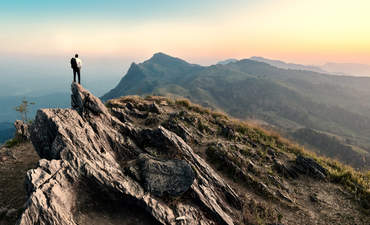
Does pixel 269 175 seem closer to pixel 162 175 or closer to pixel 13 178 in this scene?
pixel 162 175

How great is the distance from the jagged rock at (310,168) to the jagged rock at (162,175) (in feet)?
49.9

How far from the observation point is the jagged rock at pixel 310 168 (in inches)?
773

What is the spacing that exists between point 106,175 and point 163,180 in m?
3.72

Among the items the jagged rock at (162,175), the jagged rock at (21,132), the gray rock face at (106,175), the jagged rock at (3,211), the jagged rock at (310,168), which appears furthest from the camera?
the jagged rock at (21,132)

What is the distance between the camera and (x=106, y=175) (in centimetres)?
1117

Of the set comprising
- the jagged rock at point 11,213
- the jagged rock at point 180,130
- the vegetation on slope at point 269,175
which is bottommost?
the vegetation on slope at point 269,175

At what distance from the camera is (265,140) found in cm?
2700

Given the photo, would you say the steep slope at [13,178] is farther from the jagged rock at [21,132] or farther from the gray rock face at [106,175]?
the gray rock face at [106,175]

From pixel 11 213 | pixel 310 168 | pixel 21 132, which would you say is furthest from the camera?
pixel 21 132

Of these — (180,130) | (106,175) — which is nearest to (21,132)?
(106,175)

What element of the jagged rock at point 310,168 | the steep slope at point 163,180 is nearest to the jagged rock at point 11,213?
the steep slope at point 163,180

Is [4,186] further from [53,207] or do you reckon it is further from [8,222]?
[53,207]

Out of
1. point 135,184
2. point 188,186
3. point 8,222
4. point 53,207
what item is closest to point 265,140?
point 188,186

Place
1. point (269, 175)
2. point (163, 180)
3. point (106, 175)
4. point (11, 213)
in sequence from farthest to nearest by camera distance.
→ point (269, 175), point (163, 180), point (106, 175), point (11, 213)
